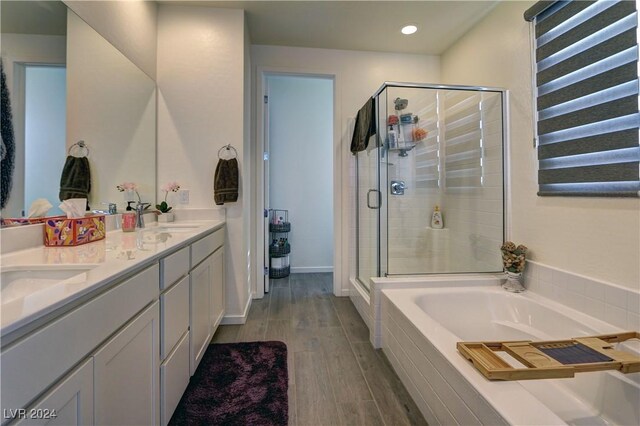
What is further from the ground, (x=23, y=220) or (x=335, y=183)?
(x=335, y=183)

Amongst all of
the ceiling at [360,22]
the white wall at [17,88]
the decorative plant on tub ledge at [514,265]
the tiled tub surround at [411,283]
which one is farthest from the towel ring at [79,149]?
the decorative plant on tub ledge at [514,265]

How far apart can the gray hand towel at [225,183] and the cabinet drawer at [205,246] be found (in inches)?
10.6

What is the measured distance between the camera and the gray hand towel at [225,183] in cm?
233

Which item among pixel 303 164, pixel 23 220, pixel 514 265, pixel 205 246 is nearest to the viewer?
pixel 23 220

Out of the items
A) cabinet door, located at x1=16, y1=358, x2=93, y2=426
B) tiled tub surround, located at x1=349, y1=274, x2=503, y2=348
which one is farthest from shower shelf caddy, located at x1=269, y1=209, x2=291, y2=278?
cabinet door, located at x1=16, y1=358, x2=93, y2=426

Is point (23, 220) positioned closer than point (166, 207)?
Yes

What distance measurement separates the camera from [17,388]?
0.55m

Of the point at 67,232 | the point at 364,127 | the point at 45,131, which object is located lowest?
the point at 67,232

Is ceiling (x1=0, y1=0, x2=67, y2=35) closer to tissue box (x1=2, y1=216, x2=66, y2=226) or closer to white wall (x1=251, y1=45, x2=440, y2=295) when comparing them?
tissue box (x1=2, y1=216, x2=66, y2=226)

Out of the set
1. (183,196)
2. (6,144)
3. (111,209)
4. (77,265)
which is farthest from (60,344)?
(183,196)

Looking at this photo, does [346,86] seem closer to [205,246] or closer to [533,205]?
[533,205]

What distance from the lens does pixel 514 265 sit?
1939 millimetres

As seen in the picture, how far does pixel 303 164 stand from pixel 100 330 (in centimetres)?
346

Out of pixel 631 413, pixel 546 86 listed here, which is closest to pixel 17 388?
pixel 631 413
